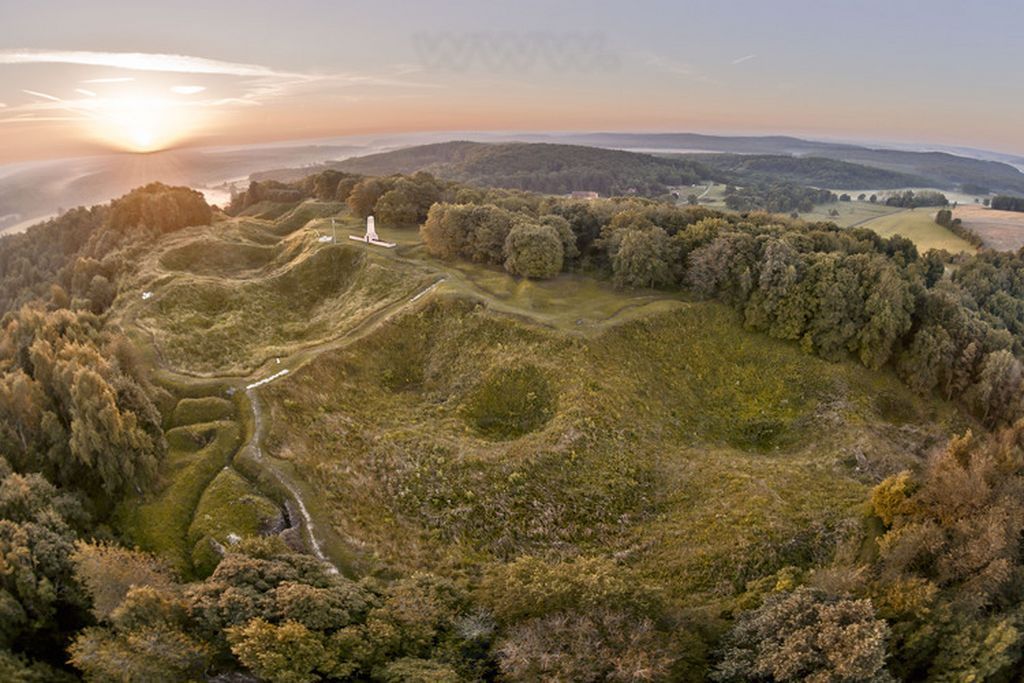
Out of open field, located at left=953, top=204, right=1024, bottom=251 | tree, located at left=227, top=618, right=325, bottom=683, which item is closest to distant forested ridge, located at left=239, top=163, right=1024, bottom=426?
open field, located at left=953, top=204, right=1024, bottom=251

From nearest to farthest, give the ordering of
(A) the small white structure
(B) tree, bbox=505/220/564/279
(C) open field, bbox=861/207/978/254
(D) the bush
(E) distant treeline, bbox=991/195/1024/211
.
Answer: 1. (D) the bush
2. (B) tree, bbox=505/220/564/279
3. (A) the small white structure
4. (C) open field, bbox=861/207/978/254
5. (E) distant treeline, bbox=991/195/1024/211

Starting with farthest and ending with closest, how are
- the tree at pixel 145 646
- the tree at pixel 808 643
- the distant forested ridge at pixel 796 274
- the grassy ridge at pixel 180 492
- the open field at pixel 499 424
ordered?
1. the distant forested ridge at pixel 796 274
2. the open field at pixel 499 424
3. the grassy ridge at pixel 180 492
4. the tree at pixel 808 643
5. the tree at pixel 145 646

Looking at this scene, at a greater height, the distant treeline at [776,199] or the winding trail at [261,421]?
the distant treeline at [776,199]

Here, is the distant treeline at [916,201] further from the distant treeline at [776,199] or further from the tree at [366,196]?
the tree at [366,196]

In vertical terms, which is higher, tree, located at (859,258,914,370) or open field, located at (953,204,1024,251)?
open field, located at (953,204,1024,251)

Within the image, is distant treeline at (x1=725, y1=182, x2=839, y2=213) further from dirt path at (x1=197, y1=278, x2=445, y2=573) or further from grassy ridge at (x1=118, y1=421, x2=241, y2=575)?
grassy ridge at (x1=118, y1=421, x2=241, y2=575)

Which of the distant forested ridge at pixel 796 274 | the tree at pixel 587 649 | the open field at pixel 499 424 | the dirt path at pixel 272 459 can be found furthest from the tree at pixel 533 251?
the tree at pixel 587 649
